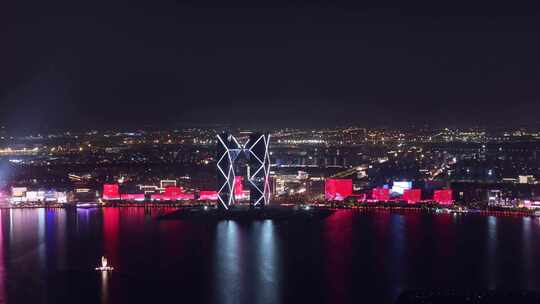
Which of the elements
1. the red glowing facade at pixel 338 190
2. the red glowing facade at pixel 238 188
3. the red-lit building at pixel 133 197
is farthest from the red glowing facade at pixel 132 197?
the red glowing facade at pixel 338 190

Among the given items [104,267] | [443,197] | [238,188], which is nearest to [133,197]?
[238,188]

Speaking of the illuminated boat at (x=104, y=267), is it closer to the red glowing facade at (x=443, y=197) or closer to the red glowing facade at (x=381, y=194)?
the red glowing facade at (x=381, y=194)

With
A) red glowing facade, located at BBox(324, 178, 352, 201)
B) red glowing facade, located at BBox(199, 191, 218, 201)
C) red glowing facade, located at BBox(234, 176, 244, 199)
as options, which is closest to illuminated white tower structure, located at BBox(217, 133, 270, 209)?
A: red glowing facade, located at BBox(234, 176, 244, 199)

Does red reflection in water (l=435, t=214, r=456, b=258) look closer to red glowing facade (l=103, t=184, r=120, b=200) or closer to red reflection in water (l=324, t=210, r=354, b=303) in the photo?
red reflection in water (l=324, t=210, r=354, b=303)

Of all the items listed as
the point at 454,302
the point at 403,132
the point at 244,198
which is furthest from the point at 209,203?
the point at 403,132

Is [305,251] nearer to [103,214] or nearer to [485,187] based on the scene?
[103,214]

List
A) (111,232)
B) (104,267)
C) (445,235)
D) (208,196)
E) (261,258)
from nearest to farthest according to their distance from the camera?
(104,267), (261,258), (445,235), (111,232), (208,196)

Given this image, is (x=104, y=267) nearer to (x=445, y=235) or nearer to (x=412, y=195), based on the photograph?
(x=445, y=235)
